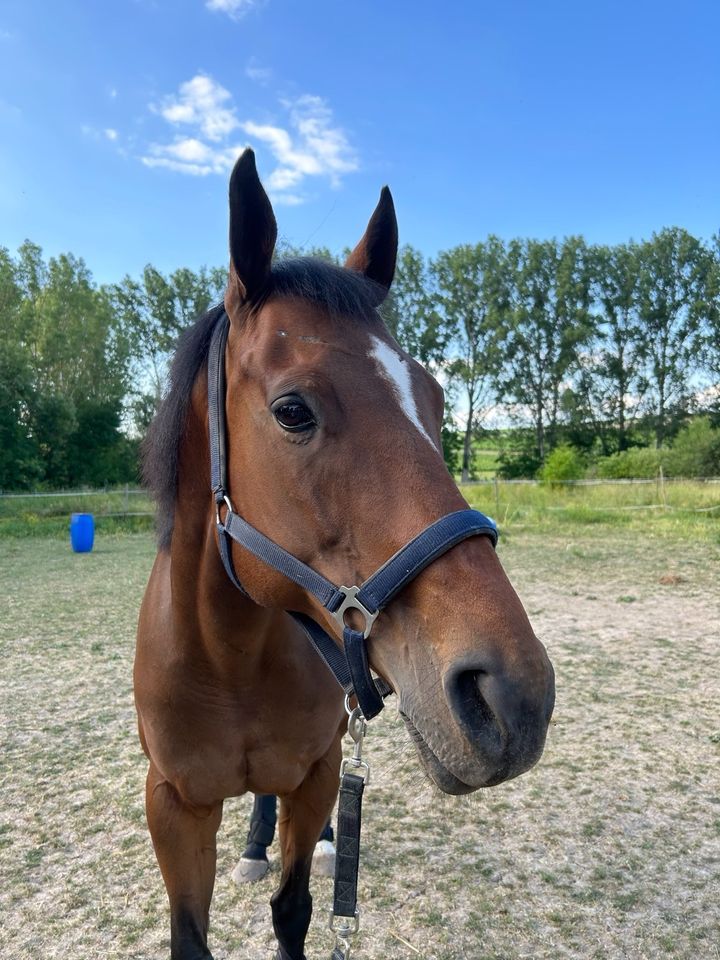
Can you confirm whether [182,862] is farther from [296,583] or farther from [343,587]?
[343,587]

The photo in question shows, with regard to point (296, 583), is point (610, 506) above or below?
below

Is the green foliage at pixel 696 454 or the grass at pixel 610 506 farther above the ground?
the green foliage at pixel 696 454

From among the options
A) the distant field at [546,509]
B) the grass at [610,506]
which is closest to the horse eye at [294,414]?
the grass at [610,506]

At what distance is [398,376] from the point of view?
1.55 m

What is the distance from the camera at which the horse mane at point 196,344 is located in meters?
1.69

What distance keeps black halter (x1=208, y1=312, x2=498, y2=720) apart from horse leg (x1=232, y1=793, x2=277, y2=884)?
7.37ft

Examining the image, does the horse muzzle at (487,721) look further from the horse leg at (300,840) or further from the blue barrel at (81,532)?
the blue barrel at (81,532)

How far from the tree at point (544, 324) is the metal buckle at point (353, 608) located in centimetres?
4030

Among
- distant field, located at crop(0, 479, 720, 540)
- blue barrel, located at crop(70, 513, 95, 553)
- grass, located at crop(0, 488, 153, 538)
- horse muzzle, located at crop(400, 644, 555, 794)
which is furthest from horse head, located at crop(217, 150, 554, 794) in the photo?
grass, located at crop(0, 488, 153, 538)

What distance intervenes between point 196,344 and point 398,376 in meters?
0.77

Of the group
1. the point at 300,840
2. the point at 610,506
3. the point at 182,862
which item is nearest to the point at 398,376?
the point at 182,862

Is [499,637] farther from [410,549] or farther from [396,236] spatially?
[396,236]

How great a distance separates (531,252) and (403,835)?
41.8m

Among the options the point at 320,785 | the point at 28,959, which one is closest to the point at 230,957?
the point at 28,959
